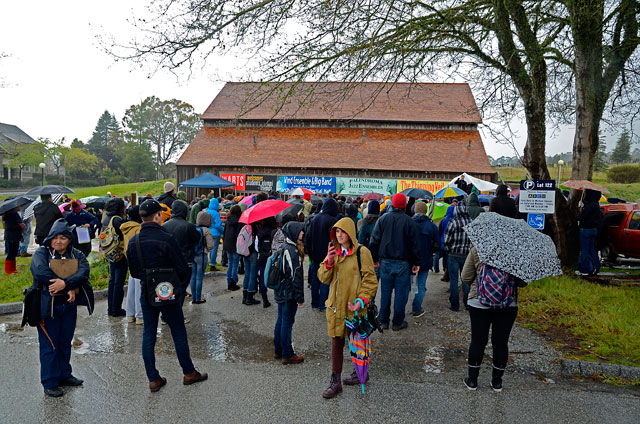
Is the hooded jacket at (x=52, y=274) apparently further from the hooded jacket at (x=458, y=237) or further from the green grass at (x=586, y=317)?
the green grass at (x=586, y=317)

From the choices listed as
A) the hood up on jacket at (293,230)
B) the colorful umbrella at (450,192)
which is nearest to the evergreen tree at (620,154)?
the colorful umbrella at (450,192)

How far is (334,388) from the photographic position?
3.99m

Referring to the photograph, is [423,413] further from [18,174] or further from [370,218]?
[18,174]

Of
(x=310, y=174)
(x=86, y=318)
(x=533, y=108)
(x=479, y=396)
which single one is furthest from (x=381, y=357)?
(x=310, y=174)

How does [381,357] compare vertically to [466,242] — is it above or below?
below

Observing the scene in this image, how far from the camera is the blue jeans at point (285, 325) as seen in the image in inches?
182

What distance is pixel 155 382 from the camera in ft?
13.5

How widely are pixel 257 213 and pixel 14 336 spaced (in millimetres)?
3783

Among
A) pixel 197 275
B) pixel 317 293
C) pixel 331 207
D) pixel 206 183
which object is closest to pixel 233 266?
pixel 197 275

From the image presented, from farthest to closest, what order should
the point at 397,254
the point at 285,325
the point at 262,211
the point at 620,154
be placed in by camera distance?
1. the point at 620,154
2. the point at 262,211
3. the point at 397,254
4. the point at 285,325

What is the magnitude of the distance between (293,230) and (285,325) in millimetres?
1122

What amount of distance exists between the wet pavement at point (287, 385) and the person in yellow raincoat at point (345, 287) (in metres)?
0.46

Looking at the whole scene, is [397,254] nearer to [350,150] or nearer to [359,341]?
[359,341]

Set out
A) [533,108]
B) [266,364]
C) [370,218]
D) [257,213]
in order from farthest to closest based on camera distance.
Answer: [533,108] < [370,218] < [257,213] < [266,364]
